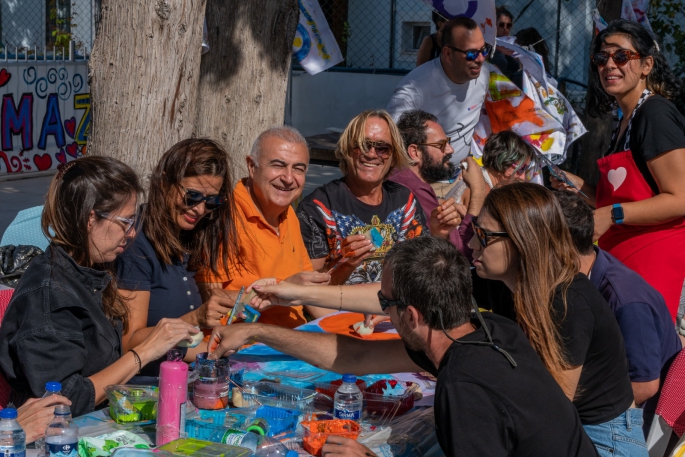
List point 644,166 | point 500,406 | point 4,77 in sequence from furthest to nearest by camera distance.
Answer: point 4,77 → point 644,166 → point 500,406

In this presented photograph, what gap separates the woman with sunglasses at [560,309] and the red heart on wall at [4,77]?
30.4 ft

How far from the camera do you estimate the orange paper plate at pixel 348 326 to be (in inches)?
143

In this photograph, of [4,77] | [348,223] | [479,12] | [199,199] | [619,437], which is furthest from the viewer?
[4,77]

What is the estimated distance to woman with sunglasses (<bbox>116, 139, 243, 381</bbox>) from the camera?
10.2 feet

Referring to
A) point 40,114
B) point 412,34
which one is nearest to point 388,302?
point 40,114

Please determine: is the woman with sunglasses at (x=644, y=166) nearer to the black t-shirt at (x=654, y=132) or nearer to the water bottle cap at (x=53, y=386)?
the black t-shirt at (x=654, y=132)

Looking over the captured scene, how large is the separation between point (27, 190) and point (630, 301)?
877 cm

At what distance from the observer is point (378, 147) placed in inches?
174

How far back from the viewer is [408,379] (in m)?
3.15

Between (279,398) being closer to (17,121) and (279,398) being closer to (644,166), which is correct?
(644,166)

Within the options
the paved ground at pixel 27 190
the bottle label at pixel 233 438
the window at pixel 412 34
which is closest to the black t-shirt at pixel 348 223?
the bottle label at pixel 233 438

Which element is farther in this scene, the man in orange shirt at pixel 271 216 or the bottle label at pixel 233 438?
the man in orange shirt at pixel 271 216

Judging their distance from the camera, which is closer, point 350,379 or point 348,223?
point 350,379

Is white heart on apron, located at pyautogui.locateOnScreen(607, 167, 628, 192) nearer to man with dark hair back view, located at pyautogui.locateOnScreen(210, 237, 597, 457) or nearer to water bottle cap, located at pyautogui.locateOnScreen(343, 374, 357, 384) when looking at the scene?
man with dark hair back view, located at pyautogui.locateOnScreen(210, 237, 597, 457)
